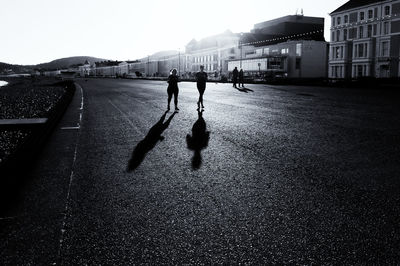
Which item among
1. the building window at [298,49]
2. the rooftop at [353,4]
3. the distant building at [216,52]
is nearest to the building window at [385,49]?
the rooftop at [353,4]

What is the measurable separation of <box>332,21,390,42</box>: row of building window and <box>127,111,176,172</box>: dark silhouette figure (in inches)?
2205

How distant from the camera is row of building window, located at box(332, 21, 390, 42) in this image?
57.9 metres

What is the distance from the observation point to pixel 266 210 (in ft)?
14.7

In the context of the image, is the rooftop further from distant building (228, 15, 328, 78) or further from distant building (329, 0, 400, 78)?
distant building (228, 15, 328, 78)

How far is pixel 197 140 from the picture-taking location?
30.8ft

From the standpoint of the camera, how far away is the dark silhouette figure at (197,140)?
7.20 m

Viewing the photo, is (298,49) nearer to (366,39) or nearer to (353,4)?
(353,4)

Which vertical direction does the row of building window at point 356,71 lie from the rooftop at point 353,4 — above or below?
below

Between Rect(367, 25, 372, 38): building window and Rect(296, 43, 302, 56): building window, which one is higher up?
Rect(367, 25, 372, 38): building window

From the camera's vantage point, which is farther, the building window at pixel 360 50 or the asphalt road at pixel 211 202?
the building window at pixel 360 50

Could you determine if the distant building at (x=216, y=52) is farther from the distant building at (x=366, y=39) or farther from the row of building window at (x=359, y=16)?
the distant building at (x=366, y=39)

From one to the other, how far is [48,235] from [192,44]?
116 metres

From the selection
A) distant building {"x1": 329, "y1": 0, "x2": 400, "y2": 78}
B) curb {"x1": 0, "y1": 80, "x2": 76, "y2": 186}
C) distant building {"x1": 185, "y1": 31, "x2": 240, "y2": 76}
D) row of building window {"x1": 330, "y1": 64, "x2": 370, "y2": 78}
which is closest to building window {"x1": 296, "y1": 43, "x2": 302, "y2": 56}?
distant building {"x1": 329, "y1": 0, "x2": 400, "y2": 78}

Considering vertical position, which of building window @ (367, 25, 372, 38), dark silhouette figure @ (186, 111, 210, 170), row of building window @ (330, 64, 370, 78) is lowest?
dark silhouette figure @ (186, 111, 210, 170)
